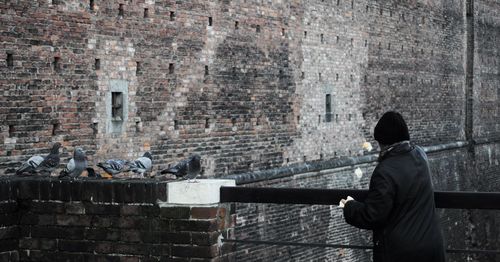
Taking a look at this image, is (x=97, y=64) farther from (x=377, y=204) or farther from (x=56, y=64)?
(x=377, y=204)

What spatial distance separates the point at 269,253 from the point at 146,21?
5.04m

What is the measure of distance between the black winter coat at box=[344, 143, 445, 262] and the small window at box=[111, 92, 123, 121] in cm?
793

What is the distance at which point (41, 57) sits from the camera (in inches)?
435

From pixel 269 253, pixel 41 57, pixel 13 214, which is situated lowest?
pixel 269 253

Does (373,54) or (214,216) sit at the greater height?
(373,54)

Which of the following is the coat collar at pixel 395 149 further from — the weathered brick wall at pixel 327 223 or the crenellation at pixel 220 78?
the weathered brick wall at pixel 327 223

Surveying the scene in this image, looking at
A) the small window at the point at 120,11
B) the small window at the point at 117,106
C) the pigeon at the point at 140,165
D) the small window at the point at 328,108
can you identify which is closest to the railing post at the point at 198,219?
the pigeon at the point at 140,165

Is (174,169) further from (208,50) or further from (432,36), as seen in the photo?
(432,36)

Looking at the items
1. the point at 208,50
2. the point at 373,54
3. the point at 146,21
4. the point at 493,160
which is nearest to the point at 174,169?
the point at 146,21

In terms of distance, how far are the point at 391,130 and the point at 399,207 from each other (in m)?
0.40

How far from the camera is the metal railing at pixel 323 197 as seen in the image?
17.1 ft

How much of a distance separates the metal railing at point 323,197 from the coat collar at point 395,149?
1.44 feet

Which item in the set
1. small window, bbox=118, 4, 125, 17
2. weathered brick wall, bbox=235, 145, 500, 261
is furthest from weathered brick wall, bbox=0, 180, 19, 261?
weathered brick wall, bbox=235, 145, 500, 261

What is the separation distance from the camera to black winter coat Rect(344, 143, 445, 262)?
16.0 feet
